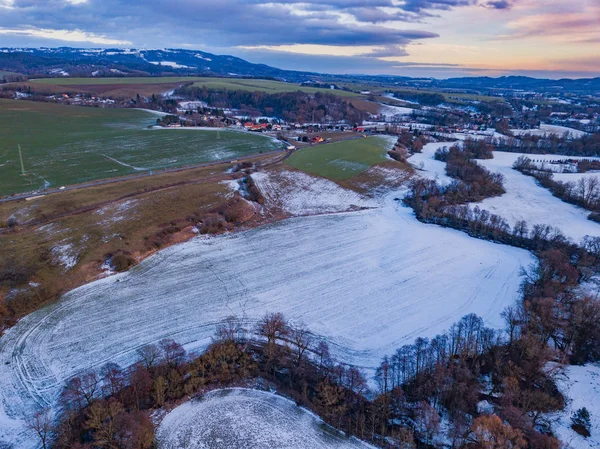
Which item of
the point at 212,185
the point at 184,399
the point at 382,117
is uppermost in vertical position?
the point at 382,117

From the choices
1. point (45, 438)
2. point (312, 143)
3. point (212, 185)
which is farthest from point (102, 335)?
point (312, 143)

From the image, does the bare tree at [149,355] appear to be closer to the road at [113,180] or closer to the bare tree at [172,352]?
the bare tree at [172,352]

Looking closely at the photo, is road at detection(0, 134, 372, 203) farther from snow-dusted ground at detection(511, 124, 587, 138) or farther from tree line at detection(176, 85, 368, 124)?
snow-dusted ground at detection(511, 124, 587, 138)

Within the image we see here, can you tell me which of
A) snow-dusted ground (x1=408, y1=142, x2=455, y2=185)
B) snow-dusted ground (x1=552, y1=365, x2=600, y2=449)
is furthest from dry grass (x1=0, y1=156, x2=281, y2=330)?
snow-dusted ground (x1=408, y1=142, x2=455, y2=185)

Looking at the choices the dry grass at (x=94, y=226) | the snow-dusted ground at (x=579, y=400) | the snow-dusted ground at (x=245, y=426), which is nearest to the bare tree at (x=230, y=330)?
the snow-dusted ground at (x=245, y=426)

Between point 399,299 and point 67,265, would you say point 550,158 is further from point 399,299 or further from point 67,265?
point 67,265
